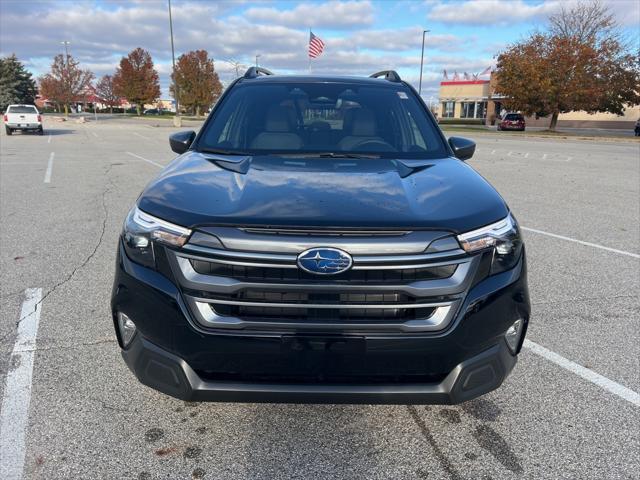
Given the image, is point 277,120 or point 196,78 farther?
point 196,78

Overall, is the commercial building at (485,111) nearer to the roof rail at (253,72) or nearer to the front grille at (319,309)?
the roof rail at (253,72)

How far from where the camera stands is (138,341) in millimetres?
2311

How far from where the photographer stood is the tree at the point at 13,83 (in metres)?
77.1

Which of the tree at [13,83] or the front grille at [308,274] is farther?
the tree at [13,83]

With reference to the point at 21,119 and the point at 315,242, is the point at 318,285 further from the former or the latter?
the point at 21,119

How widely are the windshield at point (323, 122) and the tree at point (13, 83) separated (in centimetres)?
8669

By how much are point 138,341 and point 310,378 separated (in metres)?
0.79

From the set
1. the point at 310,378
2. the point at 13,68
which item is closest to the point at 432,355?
the point at 310,378

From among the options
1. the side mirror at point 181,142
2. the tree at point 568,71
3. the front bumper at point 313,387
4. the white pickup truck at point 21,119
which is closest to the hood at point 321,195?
the front bumper at point 313,387

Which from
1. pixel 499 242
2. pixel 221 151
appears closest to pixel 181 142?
pixel 221 151

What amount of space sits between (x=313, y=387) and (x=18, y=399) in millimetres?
1820

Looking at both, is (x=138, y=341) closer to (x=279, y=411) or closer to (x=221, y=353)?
(x=221, y=353)

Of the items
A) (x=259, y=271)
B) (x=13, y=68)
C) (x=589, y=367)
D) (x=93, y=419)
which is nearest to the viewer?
(x=259, y=271)

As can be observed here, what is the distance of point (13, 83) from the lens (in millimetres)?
78188
